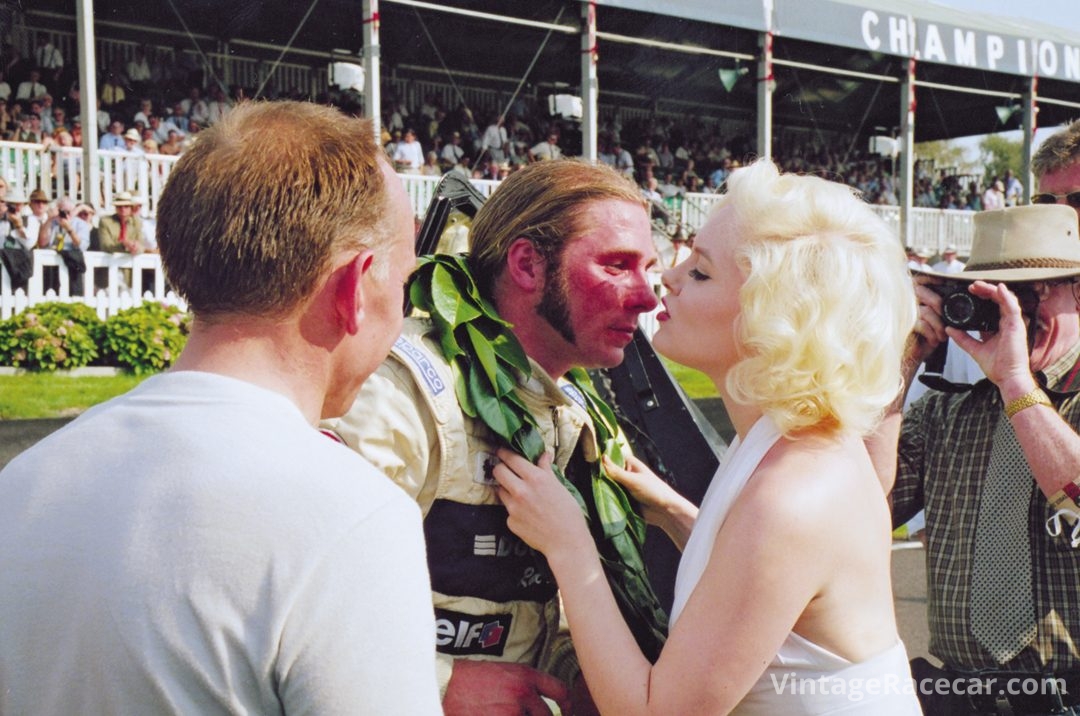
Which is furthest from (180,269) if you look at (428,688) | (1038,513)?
(1038,513)

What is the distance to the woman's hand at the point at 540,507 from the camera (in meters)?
1.80

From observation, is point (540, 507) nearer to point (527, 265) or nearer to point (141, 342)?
point (527, 265)

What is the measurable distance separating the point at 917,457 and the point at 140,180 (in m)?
13.7

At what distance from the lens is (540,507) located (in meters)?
1.84

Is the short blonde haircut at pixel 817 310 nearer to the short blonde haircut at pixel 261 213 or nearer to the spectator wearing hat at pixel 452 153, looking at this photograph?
the short blonde haircut at pixel 261 213

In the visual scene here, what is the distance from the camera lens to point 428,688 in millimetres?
1089

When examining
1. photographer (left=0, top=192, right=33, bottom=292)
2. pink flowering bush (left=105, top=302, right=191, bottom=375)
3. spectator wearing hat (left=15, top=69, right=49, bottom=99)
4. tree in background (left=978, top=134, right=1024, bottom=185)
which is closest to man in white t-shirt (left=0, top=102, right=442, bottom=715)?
pink flowering bush (left=105, top=302, right=191, bottom=375)

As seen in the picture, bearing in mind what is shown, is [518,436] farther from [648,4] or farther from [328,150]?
[648,4]

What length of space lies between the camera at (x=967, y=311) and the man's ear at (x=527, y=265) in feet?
3.16

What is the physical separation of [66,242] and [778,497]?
12196mm

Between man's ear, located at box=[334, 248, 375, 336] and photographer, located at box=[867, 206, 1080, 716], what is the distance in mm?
1538

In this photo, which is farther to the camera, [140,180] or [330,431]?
[140,180]


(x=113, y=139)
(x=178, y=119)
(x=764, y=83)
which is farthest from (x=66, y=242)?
(x=764, y=83)

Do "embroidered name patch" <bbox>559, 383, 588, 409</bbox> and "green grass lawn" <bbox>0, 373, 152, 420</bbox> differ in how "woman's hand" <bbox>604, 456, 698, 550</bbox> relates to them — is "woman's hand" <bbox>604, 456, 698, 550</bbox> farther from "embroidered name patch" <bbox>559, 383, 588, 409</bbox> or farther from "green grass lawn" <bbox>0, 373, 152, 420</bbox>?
"green grass lawn" <bbox>0, 373, 152, 420</bbox>
